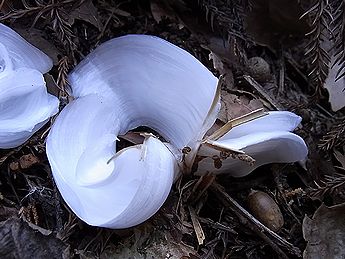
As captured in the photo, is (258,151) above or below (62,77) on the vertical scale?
below

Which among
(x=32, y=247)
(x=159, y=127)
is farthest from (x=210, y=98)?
(x=32, y=247)

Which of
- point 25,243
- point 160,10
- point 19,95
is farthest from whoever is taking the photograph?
point 160,10

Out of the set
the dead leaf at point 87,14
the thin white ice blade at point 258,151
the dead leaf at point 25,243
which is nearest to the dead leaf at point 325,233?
the thin white ice blade at point 258,151

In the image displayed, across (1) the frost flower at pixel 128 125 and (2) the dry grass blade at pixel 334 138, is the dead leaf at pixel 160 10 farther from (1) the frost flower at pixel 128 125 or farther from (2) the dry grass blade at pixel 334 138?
(2) the dry grass blade at pixel 334 138

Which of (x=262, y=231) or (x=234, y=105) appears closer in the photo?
(x=262, y=231)

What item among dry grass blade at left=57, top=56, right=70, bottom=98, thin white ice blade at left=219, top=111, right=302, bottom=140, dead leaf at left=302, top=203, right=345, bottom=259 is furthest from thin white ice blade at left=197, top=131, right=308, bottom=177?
dry grass blade at left=57, top=56, right=70, bottom=98

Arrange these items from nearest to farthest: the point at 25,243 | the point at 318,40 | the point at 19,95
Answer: the point at 25,243 → the point at 19,95 → the point at 318,40

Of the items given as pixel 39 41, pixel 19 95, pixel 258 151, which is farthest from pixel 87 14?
pixel 258 151

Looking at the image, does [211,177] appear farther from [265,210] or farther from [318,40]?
[318,40]
